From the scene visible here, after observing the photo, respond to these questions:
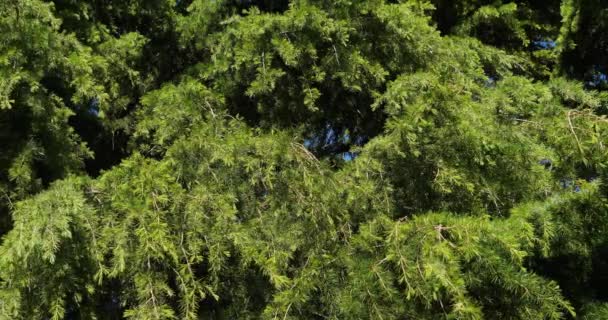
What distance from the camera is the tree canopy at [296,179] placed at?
2.12 m

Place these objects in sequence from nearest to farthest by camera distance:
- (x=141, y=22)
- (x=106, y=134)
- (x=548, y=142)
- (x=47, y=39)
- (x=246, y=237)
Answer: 1. (x=246, y=237)
2. (x=548, y=142)
3. (x=47, y=39)
4. (x=106, y=134)
5. (x=141, y=22)

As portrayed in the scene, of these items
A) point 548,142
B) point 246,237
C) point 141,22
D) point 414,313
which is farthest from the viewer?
point 141,22

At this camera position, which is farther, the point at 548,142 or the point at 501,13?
the point at 501,13

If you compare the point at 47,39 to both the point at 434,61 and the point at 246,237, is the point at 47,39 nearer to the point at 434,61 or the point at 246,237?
the point at 246,237

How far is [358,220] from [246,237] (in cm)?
71

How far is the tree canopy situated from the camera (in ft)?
6.97

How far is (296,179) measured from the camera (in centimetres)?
267

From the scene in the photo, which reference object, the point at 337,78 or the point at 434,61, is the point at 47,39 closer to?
the point at 337,78

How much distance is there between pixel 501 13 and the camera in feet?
13.2

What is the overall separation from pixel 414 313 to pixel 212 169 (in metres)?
1.26

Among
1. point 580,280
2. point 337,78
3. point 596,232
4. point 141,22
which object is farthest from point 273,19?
point 580,280

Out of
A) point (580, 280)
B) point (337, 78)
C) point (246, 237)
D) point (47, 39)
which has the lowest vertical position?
point (580, 280)

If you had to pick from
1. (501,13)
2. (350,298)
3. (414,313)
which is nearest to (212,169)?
(350,298)

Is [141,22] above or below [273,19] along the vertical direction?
below
